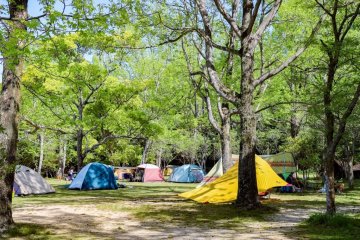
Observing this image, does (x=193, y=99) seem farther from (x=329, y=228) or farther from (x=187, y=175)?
(x=187, y=175)

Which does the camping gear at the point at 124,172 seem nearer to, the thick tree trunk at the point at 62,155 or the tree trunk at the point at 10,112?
the thick tree trunk at the point at 62,155

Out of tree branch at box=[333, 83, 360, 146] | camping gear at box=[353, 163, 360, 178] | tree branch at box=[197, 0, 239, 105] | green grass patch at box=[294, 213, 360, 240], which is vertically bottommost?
green grass patch at box=[294, 213, 360, 240]

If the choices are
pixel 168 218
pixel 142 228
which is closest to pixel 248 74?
pixel 168 218

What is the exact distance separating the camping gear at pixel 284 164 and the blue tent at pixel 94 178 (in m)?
9.79

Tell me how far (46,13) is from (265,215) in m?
7.91

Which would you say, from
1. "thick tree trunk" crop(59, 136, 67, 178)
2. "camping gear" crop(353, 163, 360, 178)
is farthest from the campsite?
"camping gear" crop(353, 163, 360, 178)

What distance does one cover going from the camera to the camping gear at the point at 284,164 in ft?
70.8

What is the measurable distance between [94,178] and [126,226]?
1366 centimetres

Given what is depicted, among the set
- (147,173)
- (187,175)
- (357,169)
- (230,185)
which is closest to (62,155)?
(147,173)

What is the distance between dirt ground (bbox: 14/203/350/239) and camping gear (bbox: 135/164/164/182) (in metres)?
21.6

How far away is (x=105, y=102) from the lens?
2169cm

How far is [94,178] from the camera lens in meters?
22.3

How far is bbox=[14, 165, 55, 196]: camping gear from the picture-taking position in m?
17.7

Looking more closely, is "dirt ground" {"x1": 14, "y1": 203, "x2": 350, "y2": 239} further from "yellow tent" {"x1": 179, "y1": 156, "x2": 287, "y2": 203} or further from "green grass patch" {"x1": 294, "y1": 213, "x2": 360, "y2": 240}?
"yellow tent" {"x1": 179, "y1": 156, "x2": 287, "y2": 203}
